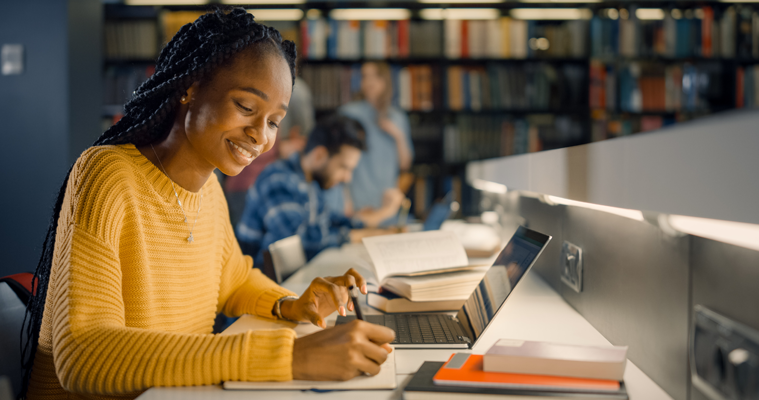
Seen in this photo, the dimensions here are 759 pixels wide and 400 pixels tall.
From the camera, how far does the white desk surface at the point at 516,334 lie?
62 centimetres

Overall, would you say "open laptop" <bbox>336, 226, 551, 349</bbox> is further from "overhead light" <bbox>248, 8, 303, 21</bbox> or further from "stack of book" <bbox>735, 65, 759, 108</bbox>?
"stack of book" <bbox>735, 65, 759, 108</bbox>

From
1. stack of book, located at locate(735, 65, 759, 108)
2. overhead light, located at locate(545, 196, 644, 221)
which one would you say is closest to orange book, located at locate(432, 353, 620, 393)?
overhead light, located at locate(545, 196, 644, 221)

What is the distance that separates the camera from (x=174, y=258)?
920mm

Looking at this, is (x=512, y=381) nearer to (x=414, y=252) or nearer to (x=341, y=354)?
(x=341, y=354)

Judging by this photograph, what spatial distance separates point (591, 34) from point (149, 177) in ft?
11.4

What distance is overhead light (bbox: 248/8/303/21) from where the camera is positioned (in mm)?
3673

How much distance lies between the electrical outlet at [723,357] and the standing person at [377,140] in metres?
2.96

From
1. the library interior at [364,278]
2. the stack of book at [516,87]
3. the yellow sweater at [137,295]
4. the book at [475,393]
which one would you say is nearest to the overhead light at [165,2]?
the stack of book at [516,87]

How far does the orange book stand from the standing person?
288cm

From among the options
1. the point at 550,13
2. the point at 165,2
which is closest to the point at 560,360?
the point at 550,13

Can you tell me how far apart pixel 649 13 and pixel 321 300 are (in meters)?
3.72

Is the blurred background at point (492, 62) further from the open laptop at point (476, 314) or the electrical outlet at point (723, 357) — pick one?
the electrical outlet at point (723, 357)

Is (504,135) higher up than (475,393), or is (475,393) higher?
(504,135)

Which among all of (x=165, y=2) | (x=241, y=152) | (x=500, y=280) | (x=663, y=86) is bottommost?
(x=500, y=280)
